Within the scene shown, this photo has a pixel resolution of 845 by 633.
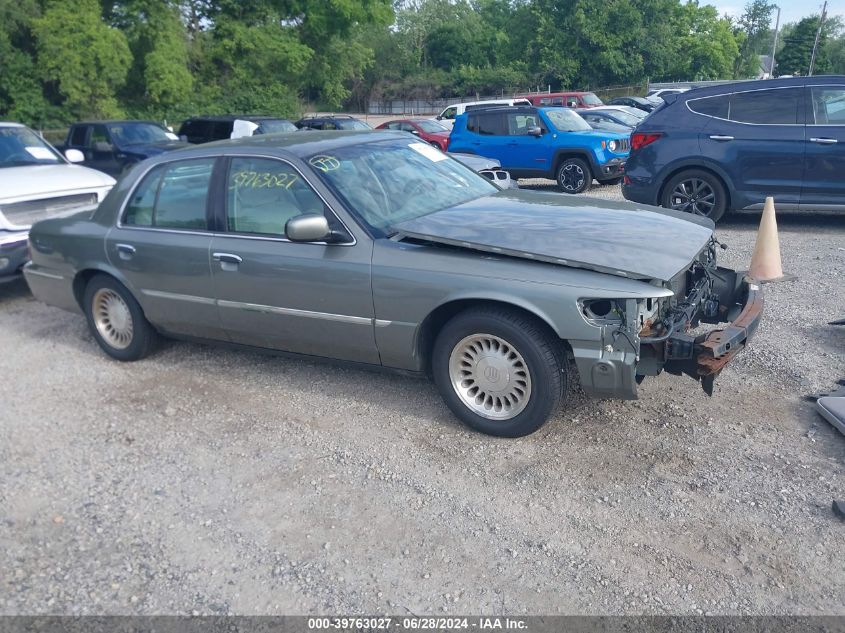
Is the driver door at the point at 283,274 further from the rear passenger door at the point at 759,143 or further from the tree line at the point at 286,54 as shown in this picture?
the tree line at the point at 286,54

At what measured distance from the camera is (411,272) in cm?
412

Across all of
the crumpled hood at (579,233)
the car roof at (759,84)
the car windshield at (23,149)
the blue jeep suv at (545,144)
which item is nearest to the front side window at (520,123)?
the blue jeep suv at (545,144)

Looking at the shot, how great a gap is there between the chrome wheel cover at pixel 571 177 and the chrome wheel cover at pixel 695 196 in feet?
14.7

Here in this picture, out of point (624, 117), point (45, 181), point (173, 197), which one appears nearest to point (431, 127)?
point (624, 117)

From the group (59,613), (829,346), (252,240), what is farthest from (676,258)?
(59,613)

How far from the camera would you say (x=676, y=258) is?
12.5ft

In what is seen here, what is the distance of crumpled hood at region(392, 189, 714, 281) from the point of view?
12.2 ft

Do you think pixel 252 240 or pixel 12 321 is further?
pixel 12 321

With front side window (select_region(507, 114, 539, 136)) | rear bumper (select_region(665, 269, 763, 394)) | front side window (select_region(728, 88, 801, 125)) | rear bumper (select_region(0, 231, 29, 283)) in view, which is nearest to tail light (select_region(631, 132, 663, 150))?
front side window (select_region(728, 88, 801, 125))

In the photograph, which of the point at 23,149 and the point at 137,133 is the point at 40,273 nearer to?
the point at 23,149

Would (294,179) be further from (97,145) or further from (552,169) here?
(97,145)

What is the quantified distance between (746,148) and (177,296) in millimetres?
6875

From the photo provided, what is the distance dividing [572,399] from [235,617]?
2479 mm

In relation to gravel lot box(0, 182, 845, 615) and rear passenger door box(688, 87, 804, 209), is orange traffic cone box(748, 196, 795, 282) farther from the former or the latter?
rear passenger door box(688, 87, 804, 209)
